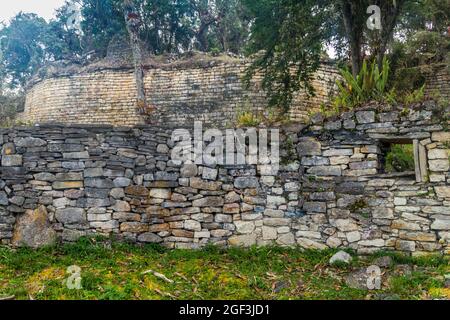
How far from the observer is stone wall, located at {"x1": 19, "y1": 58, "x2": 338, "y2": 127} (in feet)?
48.6

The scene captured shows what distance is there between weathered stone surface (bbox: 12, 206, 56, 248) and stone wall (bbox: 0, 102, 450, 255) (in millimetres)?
14

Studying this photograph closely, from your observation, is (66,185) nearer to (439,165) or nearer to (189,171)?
(189,171)

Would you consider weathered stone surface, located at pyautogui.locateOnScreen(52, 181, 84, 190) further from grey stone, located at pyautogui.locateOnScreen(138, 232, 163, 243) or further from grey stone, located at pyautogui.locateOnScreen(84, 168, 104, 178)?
grey stone, located at pyautogui.locateOnScreen(138, 232, 163, 243)

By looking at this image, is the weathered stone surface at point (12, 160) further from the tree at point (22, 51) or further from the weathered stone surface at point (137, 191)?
the tree at point (22, 51)

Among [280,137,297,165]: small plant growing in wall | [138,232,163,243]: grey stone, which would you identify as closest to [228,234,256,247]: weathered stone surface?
[138,232,163,243]: grey stone

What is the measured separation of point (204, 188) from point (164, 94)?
421 inches

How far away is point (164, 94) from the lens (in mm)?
15906

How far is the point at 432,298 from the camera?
163 inches

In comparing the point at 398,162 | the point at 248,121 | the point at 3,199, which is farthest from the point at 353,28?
the point at 3,199

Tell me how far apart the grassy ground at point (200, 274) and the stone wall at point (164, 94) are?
9.10 m

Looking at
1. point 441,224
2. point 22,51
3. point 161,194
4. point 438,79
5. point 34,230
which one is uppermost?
point 22,51

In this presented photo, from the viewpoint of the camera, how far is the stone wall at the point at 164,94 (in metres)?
14.8
